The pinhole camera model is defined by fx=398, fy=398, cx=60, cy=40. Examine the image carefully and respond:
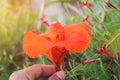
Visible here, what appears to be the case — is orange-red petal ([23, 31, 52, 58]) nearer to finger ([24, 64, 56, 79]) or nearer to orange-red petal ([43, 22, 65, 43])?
orange-red petal ([43, 22, 65, 43])

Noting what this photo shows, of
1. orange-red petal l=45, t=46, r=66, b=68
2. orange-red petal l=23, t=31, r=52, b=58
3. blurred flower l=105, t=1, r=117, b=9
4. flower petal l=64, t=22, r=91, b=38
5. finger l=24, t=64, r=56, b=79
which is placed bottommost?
finger l=24, t=64, r=56, b=79

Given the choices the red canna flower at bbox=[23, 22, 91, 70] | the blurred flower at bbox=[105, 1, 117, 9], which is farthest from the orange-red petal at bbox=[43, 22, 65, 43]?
the blurred flower at bbox=[105, 1, 117, 9]

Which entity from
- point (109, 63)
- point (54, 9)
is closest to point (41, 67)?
point (109, 63)

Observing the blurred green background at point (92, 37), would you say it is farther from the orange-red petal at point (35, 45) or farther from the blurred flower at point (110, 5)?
the orange-red petal at point (35, 45)

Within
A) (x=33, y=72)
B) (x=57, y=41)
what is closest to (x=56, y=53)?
(x=57, y=41)

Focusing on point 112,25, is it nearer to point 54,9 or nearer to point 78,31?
point 78,31

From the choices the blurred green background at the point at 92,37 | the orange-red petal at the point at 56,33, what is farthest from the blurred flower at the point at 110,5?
the orange-red petal at the point at 56,33
